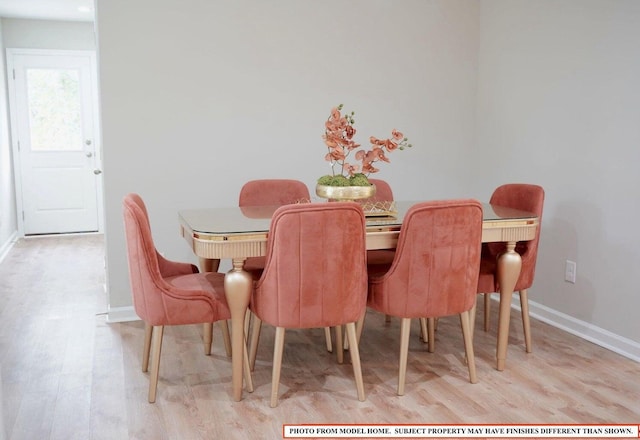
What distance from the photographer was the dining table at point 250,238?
2572 mm

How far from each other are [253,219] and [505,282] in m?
1.27

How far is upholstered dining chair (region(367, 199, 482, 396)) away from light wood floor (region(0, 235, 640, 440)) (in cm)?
34

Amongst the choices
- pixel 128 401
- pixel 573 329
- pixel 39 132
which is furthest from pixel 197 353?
pixel 39 132

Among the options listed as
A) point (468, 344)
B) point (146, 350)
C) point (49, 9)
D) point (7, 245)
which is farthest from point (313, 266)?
point (49, 9)

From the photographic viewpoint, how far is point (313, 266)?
2.55 meters

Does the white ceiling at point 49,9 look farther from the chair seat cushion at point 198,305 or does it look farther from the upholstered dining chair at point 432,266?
the upholstered dining chair at point 432,266

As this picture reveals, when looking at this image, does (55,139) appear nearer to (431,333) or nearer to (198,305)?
(198,305)

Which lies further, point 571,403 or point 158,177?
point 158,177

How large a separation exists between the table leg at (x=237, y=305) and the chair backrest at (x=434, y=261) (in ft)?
1.98

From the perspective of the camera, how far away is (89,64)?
22.3ft

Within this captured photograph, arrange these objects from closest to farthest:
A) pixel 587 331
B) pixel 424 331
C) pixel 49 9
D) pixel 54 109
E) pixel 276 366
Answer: pixel 276 366 < pixel 424 331 < pixel 587 331 < pixel 49 9 < pixel 54 109

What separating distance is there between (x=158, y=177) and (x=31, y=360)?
131 centimetres

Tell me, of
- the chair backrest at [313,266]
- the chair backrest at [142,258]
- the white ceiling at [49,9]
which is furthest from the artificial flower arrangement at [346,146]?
the white ceiling at [49,9]

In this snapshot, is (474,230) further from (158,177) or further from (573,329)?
(158,177)
